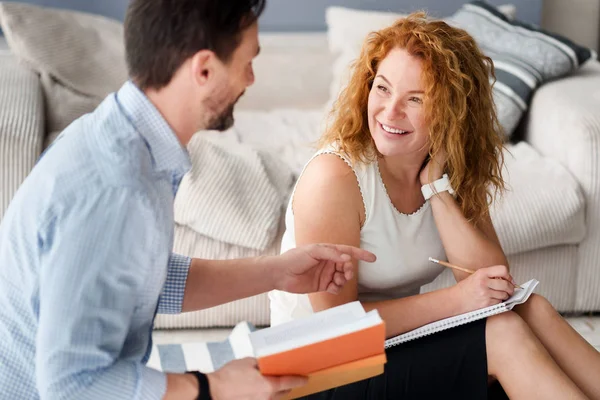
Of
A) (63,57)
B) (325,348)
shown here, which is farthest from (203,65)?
(63,57)

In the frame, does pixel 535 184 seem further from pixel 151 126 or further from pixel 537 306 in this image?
pixel 151 126

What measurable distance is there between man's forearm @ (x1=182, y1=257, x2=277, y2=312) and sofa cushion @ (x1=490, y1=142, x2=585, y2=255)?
1157mm

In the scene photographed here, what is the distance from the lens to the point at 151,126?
1137 millimetres

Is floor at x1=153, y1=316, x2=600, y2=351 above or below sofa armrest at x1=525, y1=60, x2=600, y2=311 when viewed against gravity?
below

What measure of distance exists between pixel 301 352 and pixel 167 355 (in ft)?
4.27

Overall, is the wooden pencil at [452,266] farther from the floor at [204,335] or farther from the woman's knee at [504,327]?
the floor at [204,335]

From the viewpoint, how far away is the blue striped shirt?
3.36ft

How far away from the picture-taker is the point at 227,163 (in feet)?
8.04

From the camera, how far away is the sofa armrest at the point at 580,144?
99.7 inches

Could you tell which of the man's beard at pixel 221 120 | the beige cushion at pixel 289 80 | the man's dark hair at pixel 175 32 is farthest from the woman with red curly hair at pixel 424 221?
the beige cushion at pixel 289 80

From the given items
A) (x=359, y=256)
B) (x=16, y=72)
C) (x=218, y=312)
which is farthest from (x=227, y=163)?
(x=359, y=256)

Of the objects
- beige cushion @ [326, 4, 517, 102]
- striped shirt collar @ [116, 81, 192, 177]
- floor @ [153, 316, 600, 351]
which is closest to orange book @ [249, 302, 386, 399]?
striped shirt collar @ [116, 81, 192, 177]

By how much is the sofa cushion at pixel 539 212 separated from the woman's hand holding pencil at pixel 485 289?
80 cm

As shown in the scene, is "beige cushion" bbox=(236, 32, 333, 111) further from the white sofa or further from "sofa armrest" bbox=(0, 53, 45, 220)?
"sofa armrest" bbox=(0, 53, 45, 220)
